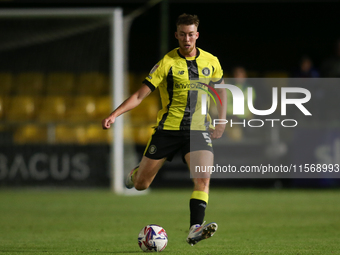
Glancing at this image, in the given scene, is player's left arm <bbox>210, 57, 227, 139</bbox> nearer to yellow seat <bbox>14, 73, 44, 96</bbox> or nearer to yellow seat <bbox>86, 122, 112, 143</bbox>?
yellow seat <bbox>86, 122, 112, 143</bbox>

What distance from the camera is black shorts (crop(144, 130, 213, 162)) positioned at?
498 cm

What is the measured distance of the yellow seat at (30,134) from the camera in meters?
11.2

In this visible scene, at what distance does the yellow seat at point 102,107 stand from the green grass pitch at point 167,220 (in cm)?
162

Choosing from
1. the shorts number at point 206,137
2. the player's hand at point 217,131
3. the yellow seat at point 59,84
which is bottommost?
the shorts number at point 206,137

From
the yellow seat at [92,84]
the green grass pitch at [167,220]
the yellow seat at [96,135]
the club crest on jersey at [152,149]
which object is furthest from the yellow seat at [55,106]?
the club crest on jersey at [152,149]

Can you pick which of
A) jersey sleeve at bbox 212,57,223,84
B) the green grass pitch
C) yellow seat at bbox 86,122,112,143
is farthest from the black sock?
yellow seat at bbox 86,122,112,143

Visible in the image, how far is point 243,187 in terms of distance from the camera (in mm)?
11758

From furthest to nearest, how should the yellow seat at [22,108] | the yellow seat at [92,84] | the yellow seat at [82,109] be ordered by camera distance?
the yellow seat at [92,84]
the yellow seat at [82,109]
the yellow seat at [22,108]

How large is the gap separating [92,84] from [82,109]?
2.22 ft

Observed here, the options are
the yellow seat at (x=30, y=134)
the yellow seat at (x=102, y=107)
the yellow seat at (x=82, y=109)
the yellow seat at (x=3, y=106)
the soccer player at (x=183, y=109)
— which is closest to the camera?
the soccer player at (x=183, y=109)

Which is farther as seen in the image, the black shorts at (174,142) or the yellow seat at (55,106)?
the yellow seat at (55,106)

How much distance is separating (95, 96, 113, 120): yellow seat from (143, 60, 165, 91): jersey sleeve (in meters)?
7.11

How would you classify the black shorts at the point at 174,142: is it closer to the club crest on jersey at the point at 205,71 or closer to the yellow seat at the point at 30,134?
the club crest on jersey at the point at 205,71

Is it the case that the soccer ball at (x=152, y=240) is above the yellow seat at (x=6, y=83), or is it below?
below
